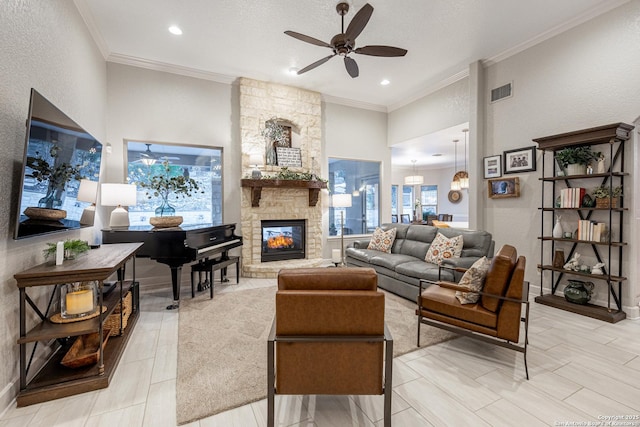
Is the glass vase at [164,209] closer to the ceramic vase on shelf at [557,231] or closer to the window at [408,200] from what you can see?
the ceramic vase on shelf at [557,231]

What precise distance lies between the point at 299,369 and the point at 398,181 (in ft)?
34.8

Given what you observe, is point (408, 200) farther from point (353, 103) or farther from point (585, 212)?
point (585, 212)

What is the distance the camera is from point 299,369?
1.57m

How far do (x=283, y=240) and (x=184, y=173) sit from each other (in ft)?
7.02

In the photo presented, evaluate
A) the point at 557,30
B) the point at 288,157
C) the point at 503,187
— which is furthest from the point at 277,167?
the point at 557,30

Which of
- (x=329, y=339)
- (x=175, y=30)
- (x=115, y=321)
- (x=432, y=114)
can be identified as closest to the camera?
(x=329, y=339)

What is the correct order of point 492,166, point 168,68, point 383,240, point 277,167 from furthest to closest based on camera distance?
point 277,167
point 383,240
point 168,68
point 492,166

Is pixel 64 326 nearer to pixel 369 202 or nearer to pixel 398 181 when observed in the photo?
pixel 369 202

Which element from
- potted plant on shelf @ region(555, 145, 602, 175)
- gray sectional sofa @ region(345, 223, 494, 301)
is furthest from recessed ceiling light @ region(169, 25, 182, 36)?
potted plant on shelf @ region(555, 145, 602, 175)

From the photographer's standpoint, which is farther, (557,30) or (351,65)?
(557,30)

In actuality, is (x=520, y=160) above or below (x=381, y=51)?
below

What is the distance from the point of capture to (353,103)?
626 cm

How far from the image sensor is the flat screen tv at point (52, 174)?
1892 millimetres

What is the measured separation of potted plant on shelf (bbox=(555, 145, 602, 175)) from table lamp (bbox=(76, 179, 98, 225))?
534cm
